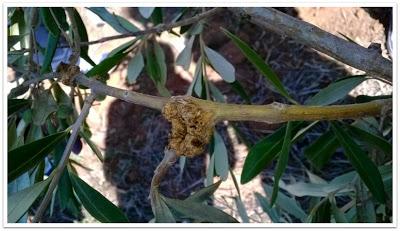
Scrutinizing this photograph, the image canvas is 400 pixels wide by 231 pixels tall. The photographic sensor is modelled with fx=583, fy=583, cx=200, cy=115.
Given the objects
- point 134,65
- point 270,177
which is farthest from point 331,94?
point 270,177

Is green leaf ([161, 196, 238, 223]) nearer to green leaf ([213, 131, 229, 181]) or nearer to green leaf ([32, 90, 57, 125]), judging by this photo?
green leaf ([32, 90, 57, 125])

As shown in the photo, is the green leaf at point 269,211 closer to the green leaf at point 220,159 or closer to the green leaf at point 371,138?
the green leaf at point 220,159

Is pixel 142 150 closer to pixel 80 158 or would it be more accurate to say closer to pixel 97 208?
pixel 80 158

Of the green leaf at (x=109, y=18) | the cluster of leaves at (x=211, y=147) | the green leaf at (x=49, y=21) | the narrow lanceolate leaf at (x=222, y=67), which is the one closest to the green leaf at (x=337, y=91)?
Result: the cluster of leaves at (x=211, y=147)

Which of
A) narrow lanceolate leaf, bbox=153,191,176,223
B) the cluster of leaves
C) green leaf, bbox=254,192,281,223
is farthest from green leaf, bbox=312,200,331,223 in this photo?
narrow lanceolate leaf, bbox=153,191,176,223

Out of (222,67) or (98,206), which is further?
(222,67)

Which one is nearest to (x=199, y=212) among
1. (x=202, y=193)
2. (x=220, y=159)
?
(x=202, y=193)

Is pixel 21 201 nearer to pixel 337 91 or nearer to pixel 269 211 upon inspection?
pixel 337 91
